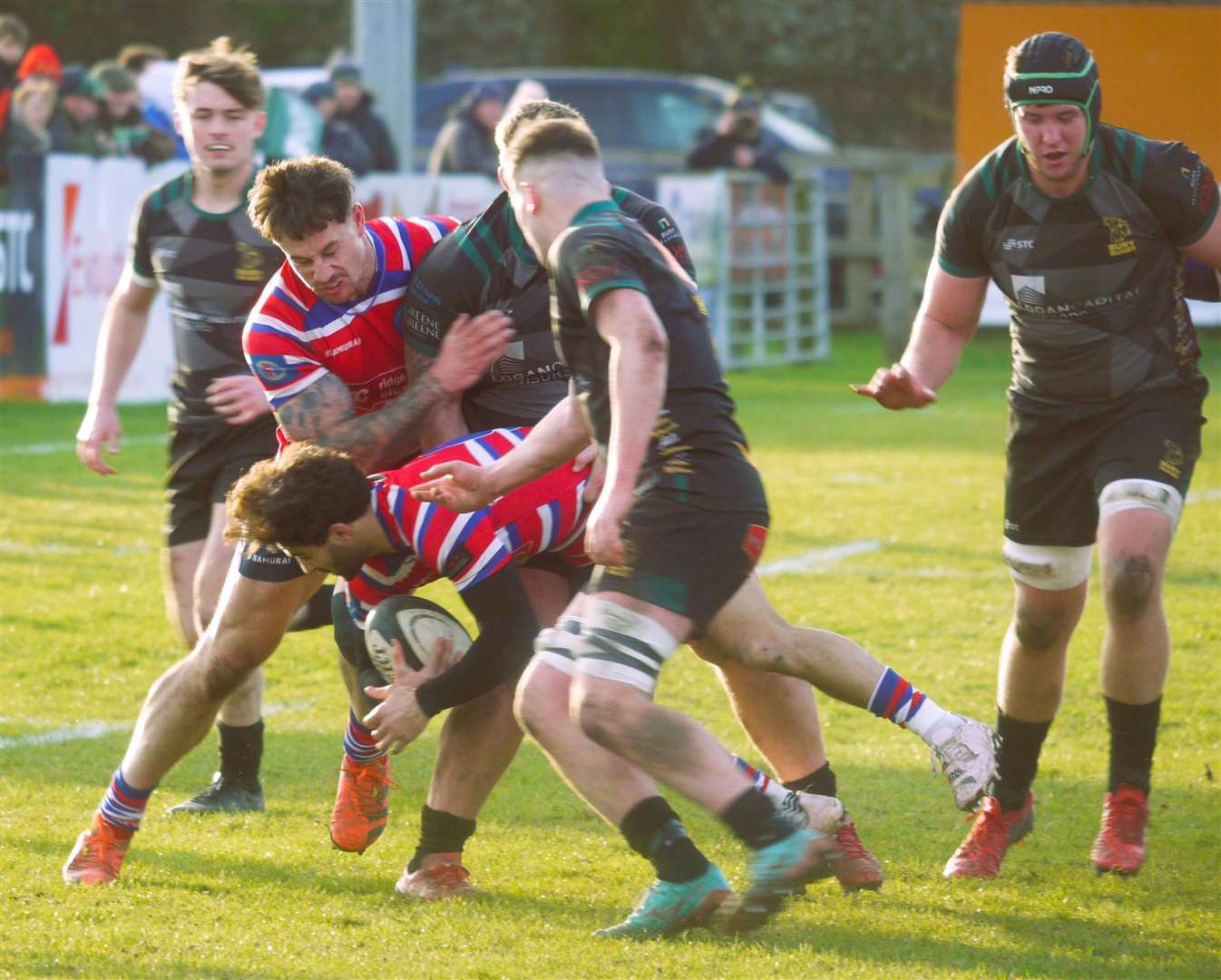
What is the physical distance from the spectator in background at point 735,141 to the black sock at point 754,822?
1663cm

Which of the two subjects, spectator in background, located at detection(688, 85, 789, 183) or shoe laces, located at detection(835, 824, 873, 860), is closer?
shoe laces, located at detection(835, 824, 873, 860)

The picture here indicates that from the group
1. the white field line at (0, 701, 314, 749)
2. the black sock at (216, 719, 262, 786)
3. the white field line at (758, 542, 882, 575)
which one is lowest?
the white field line at (758, 542, 882, 575)

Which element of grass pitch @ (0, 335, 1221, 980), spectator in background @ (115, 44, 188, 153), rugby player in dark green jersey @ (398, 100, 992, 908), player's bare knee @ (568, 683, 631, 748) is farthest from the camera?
spectator in background @ (115, 44, 188, 153)

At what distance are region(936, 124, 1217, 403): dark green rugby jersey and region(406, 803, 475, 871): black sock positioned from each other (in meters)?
1.97

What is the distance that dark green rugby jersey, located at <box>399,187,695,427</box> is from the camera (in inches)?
197

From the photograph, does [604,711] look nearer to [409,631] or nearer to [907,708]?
[409,631]

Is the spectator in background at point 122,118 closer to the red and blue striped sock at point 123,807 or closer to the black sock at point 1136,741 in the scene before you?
the red and blue striped sock at point 123,807

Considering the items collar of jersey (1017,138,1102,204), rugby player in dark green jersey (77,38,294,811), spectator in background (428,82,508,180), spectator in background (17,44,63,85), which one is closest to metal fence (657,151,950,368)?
spectator in background (428,82,508,180)

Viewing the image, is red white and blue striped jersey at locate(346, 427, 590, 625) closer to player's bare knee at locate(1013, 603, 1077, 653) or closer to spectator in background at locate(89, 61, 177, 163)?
player's bare knee at locate(1013, 603, 1077, 653)

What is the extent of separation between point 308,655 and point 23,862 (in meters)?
2.80

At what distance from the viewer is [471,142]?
18.0 meters

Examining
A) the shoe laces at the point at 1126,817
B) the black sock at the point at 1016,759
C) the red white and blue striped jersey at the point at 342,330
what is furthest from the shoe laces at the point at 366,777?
the shoe laces at the point at 1126,817

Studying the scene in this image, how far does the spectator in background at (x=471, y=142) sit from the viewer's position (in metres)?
17.9

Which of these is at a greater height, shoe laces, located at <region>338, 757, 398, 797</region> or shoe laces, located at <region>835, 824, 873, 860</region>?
shoe laces, located at <region>338, 757, 398, 797</region>
